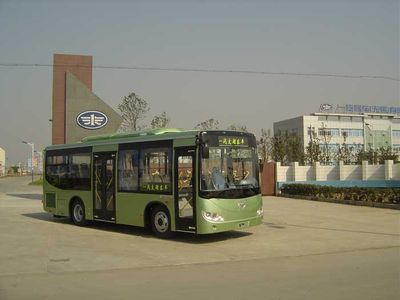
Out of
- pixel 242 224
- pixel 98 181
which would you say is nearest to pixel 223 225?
pixel 242 224

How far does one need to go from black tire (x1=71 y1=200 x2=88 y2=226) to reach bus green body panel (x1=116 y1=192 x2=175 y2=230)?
2163 mm

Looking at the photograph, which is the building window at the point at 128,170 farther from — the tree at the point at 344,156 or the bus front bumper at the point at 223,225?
the tree at the point at 344,156

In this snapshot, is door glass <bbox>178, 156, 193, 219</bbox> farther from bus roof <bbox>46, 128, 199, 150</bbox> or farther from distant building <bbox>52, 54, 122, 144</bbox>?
distant building <bbox>52, 54, 122, 144</bbox>

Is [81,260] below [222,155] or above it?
below

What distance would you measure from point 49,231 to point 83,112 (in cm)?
1268

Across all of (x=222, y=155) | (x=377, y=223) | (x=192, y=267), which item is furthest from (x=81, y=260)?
(x=377, y=223)

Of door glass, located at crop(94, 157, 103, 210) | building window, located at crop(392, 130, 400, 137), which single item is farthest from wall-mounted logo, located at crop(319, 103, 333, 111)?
door glass, located at crop(94, 157, 103, 210)

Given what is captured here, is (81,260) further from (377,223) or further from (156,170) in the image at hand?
(377,223)

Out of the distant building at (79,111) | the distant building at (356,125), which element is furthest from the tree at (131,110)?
the distant building at (356,125)

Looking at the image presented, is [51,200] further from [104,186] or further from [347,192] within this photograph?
[347,192]

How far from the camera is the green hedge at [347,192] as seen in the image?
21688mm

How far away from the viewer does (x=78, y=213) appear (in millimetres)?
16375

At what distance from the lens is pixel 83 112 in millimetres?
26312

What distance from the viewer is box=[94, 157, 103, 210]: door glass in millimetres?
15141
